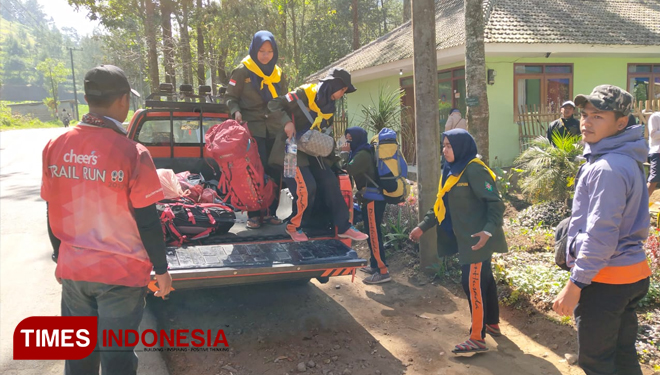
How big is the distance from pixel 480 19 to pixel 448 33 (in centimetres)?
631

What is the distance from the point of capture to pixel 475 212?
12.7ft

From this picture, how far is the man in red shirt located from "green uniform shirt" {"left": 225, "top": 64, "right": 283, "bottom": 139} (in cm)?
212

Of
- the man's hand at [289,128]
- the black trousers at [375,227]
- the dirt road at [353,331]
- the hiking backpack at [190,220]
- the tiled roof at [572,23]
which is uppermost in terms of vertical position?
the tiled roof at [572,23]

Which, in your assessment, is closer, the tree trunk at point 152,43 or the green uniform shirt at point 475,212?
the green uniform shirt at point 475,212

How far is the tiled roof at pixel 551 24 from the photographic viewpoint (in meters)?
12.2

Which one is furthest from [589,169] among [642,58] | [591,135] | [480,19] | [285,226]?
[642,58]

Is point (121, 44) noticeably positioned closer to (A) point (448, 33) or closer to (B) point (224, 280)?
(A) point (448, 33)

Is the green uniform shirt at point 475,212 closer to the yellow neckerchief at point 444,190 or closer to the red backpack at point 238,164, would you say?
the yellow neckerchief at point 444,190

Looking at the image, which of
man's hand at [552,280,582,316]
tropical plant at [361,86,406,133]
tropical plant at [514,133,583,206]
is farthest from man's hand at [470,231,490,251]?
tropical plant at [361,86,406,133]

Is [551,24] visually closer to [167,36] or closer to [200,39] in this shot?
[167,36]

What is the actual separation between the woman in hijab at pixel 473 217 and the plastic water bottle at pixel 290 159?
4.37 ft

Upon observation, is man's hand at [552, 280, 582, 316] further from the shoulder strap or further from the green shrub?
the shoulder strap

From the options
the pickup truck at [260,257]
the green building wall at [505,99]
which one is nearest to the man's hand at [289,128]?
the pickup truck at [260,257]

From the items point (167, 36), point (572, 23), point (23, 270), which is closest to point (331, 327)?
point (23, 270)
